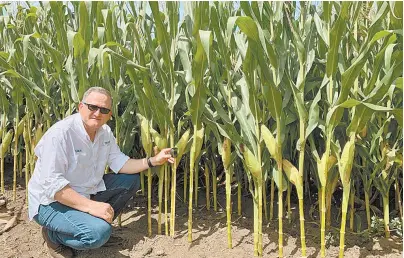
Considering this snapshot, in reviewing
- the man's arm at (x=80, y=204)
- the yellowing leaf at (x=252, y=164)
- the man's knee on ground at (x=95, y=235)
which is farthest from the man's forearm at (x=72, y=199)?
the yellowing leaf at (x=252, y=164)

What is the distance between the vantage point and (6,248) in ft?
8.87

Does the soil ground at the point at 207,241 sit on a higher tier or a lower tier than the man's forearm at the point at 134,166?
lower

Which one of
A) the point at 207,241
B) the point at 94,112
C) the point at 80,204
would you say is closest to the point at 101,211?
the point at 80,204

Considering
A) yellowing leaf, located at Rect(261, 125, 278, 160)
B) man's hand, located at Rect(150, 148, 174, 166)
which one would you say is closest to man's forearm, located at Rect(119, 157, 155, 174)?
man's hand, located at Rect(150, 148, 174, 166)

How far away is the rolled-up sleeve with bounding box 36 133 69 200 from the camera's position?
2.34m

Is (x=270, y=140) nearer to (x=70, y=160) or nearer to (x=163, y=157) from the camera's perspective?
(x=163, y=157)

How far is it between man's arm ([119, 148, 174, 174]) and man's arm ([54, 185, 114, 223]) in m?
0.39

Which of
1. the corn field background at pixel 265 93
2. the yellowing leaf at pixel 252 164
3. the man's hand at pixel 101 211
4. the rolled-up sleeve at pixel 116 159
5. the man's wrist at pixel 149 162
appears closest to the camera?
the corn field background at pixel 265 93

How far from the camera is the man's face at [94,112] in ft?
7.97

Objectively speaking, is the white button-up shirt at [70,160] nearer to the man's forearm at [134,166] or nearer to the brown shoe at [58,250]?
the man's forearm at [134,166]

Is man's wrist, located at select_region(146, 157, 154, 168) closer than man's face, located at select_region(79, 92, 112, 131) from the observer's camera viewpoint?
No

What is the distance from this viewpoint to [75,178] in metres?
2.56

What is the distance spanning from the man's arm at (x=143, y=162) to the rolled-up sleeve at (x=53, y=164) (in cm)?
47

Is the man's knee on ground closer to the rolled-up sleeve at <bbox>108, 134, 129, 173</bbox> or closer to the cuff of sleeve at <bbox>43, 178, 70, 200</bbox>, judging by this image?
the cuff of sleeve at <bbox>43, 178, 70, 200</bbox>
